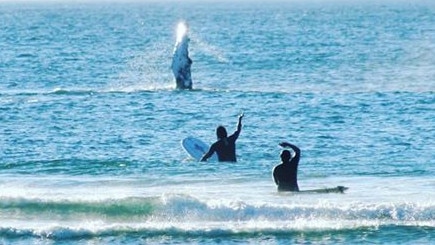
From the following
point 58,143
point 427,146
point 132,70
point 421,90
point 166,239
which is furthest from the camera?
point 132,70

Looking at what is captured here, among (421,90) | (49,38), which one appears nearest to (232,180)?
(421,90)

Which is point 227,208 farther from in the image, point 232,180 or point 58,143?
point 58,143

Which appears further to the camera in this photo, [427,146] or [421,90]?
[421,90]

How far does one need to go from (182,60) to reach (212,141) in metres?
11.1

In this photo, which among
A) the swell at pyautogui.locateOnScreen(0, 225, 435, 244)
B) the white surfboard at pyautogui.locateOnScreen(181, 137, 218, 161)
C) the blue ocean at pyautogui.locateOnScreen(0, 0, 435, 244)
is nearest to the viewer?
the swell at pyautogui.locateOnScreen(0, 225, 435, 244)

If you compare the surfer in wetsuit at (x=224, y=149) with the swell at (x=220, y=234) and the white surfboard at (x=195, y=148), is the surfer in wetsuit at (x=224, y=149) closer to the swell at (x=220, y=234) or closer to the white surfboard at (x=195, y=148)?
the white surfboard at (x=195, y=148)

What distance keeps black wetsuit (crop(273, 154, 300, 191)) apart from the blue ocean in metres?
0.27

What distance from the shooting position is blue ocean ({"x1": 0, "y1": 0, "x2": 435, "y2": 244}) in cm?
2500

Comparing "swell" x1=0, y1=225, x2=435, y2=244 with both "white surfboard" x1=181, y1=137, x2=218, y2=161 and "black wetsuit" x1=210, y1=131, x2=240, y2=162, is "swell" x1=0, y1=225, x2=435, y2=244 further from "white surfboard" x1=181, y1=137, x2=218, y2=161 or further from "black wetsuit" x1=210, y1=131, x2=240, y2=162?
"white surfboard" x1=181, y1=137, x2=218, y2=161

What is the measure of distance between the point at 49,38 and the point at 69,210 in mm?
75105

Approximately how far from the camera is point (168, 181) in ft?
99.0

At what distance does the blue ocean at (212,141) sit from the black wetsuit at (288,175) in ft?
0.88

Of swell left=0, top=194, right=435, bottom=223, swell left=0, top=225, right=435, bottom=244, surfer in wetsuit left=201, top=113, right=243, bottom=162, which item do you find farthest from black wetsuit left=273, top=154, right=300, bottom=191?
surfer in wetsuit left=201, top=113, right=243, bottom=162

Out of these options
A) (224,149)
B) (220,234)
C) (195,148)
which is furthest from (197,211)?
(195,148)
